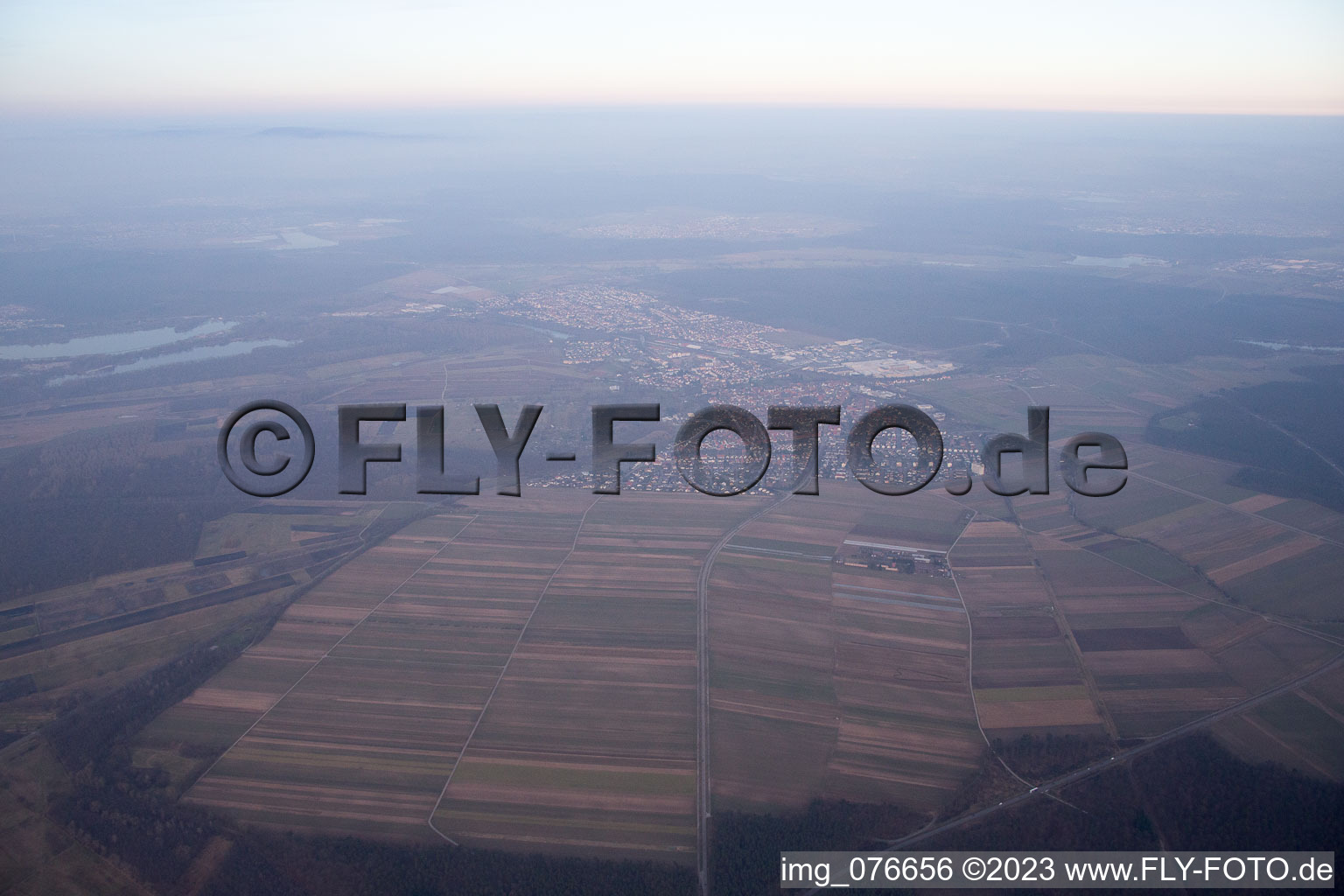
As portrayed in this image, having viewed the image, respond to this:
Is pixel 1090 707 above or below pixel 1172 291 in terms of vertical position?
below

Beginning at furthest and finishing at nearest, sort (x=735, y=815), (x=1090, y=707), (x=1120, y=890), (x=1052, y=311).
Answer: (x=1052, y=311), (x=1090, y=707), (x=735, y=815), (x=1120, y=890)

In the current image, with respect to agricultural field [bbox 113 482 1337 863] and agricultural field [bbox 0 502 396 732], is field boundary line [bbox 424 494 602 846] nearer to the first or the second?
agricultural field [bbox 113 482 1337 863]

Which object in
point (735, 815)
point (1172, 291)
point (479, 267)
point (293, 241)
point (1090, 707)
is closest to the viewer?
point (735, 815)

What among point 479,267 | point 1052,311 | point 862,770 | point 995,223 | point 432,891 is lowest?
point 432,891

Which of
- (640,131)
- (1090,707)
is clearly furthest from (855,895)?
(640,131)

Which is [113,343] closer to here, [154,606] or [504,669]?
[154,606]

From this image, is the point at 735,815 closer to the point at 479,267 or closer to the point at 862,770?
the point at 862,770

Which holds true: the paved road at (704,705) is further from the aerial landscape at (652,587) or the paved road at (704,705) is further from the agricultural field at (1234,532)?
the agricultural field at (1234,532)
